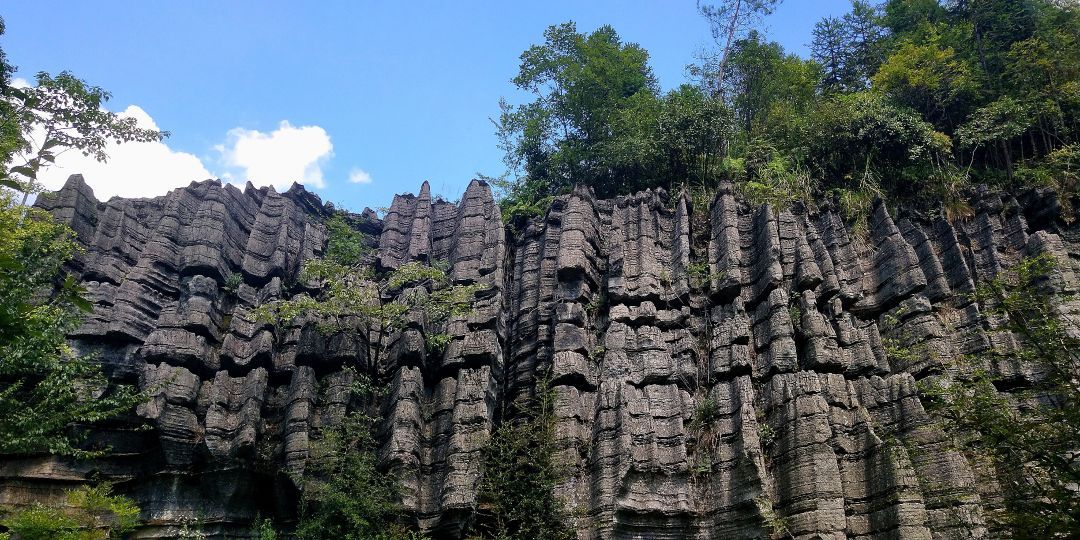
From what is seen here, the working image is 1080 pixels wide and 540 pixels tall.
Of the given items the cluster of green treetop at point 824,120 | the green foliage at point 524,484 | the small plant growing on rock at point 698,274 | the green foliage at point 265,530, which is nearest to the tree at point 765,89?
the cluster of green treetop at point 824,120

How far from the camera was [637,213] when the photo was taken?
1786cm

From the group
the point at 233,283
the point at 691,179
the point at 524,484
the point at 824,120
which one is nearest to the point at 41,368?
the point at 233,283

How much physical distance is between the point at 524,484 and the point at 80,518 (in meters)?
7.33

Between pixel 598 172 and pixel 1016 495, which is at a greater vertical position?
pixel 598 172

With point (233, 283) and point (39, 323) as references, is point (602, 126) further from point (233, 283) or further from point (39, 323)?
point (39, 323)

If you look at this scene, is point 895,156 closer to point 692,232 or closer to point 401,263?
point 692,232

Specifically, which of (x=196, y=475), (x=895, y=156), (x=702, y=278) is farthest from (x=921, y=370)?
(x=196, y=475)

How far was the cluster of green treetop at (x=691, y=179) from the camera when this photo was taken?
37.4 feet

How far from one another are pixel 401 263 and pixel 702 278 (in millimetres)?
6893

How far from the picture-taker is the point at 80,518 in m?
13.2

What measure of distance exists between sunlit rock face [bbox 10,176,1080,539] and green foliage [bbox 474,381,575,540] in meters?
0.29

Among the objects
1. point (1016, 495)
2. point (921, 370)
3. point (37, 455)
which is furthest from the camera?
point (921, 370)

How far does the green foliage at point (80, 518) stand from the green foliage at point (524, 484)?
18.8ft

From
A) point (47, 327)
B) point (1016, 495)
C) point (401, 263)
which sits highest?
point (401, 263)
